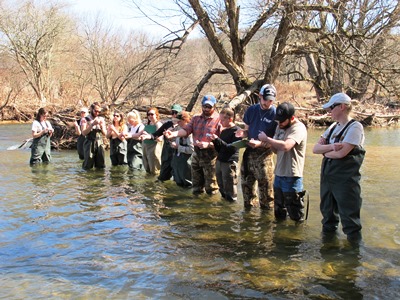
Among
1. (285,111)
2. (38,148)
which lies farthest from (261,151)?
(38,148)

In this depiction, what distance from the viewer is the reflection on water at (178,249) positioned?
438 centimetres

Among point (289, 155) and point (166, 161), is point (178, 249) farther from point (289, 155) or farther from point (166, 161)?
point (166, 161)

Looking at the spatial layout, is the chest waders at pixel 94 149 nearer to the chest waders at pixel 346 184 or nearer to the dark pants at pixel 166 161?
the dark pants at pixel 166 161

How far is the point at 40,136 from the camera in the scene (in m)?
12.4

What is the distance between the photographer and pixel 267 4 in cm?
1135

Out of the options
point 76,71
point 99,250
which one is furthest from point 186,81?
point 76,71

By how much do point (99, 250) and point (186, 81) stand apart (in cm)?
1079

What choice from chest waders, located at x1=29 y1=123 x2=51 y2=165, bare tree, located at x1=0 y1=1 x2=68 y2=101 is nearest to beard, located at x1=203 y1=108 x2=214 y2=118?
chest waders, located at x1=29 y1=123 x2=51 y2=165

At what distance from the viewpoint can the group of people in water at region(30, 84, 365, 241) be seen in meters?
5.18

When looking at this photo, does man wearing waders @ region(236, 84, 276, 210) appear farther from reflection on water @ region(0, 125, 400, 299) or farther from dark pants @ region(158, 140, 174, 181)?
dark pants @ region(158, 140, 174, 181)

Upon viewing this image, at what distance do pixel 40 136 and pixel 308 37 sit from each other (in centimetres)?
813

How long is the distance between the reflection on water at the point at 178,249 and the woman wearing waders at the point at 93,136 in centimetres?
248

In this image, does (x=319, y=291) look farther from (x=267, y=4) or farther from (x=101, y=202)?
(x=267, y=4)

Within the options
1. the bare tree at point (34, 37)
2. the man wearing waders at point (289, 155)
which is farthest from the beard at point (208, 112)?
the bare tree at point (34, 37)
